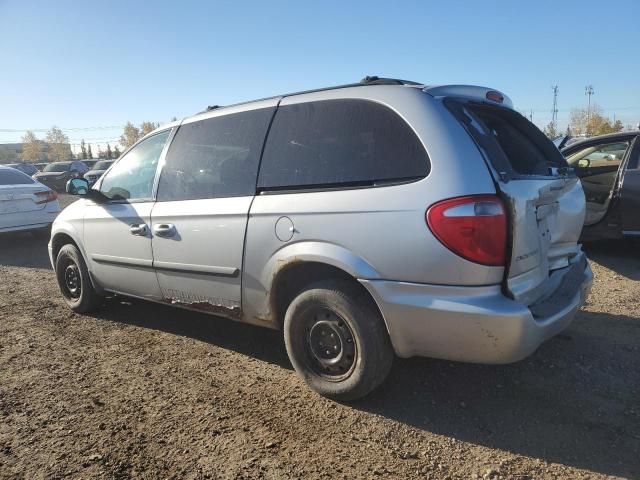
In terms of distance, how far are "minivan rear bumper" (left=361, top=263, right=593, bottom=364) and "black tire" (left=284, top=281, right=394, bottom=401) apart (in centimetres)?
12

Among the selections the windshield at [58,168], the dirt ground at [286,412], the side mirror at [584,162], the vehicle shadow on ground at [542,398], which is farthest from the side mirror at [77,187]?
the windshield at [58,168]

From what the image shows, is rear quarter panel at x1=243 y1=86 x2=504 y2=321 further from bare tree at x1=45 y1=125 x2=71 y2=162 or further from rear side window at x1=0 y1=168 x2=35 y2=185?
bare tree at x1=45 y1=125 x2=71 y2=162

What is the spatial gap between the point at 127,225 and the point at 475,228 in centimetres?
290

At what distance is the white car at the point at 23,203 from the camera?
846 centimetres

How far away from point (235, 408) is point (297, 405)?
1.26 feet

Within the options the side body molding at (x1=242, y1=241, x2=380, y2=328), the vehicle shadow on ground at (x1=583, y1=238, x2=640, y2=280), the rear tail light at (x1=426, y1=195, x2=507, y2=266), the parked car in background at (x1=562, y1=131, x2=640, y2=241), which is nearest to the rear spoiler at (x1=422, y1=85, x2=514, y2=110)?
the rear tail light at (x1=426, y1=195, x2=507, y2=266)

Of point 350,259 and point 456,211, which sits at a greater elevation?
point 456,211

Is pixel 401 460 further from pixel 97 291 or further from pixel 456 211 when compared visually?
pixel 97 291

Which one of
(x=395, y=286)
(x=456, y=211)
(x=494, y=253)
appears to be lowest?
(x=395, y=286)

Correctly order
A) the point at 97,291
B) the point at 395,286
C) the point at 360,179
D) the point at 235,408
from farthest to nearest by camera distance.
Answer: the point at 97,291 < the point at 235,408 < the point at 360,179 < the point at 395,286

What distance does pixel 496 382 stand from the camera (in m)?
3.21

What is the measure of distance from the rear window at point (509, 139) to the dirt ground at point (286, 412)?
1.39 m

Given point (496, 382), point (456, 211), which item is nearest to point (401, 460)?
point (496, 382)

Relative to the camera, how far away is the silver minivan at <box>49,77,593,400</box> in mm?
2459
